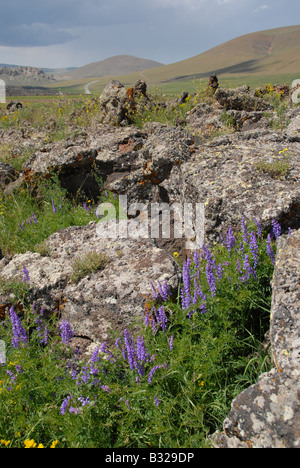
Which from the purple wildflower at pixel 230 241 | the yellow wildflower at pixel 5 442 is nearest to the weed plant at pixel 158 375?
the yellow wildflower at pixel 5 442

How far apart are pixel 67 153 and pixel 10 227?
2171mm

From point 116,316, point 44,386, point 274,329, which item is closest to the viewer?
point 274,329

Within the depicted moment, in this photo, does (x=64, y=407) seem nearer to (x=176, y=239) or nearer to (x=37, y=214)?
(x=176, y=239)

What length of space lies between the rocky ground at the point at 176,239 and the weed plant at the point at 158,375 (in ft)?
1.49

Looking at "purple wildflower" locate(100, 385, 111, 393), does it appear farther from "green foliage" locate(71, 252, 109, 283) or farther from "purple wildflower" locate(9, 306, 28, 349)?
"green foliage" locate(71, 252, 109, 283)

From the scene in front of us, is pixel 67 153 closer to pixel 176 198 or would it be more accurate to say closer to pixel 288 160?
pixel 176 198

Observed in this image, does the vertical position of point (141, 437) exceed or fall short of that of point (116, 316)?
it falls short

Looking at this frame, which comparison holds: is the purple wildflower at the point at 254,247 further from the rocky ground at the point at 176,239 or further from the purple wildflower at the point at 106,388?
the purple wildflower at the point at 106,388

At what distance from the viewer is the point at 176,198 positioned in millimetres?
5910

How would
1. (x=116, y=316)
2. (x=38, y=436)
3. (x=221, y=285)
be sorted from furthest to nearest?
(x=116, y=316) → (x=221, y=285) → (x=38, y=436)

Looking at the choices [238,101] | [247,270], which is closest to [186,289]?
[247,270]
